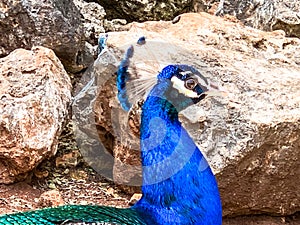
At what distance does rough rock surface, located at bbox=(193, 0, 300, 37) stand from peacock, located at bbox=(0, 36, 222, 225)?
5.96ft

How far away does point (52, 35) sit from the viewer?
340cm

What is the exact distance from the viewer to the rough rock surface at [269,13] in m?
3.58

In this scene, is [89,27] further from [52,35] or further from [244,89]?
[244,89]

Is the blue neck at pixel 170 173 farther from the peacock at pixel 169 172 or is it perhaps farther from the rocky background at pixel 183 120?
the rocky background at pixel 183 120

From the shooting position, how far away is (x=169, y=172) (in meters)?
1.78

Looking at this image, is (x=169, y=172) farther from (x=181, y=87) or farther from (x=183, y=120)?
(x=183, y=120)

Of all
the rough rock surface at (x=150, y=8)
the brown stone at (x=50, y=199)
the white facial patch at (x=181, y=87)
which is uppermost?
the white facial patch at (x=181, y=87)

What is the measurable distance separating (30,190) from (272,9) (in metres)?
1.73

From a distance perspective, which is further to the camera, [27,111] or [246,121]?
[27,111]

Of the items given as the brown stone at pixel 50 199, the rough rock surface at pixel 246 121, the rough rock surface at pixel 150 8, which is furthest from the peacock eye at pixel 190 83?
the rough rock surface at pixel 150 8

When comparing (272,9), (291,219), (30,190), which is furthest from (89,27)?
(291,219)

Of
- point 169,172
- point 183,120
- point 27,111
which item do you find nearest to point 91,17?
point 27,111

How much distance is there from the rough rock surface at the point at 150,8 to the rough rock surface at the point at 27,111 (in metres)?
1.37

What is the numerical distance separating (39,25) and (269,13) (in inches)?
51.0
